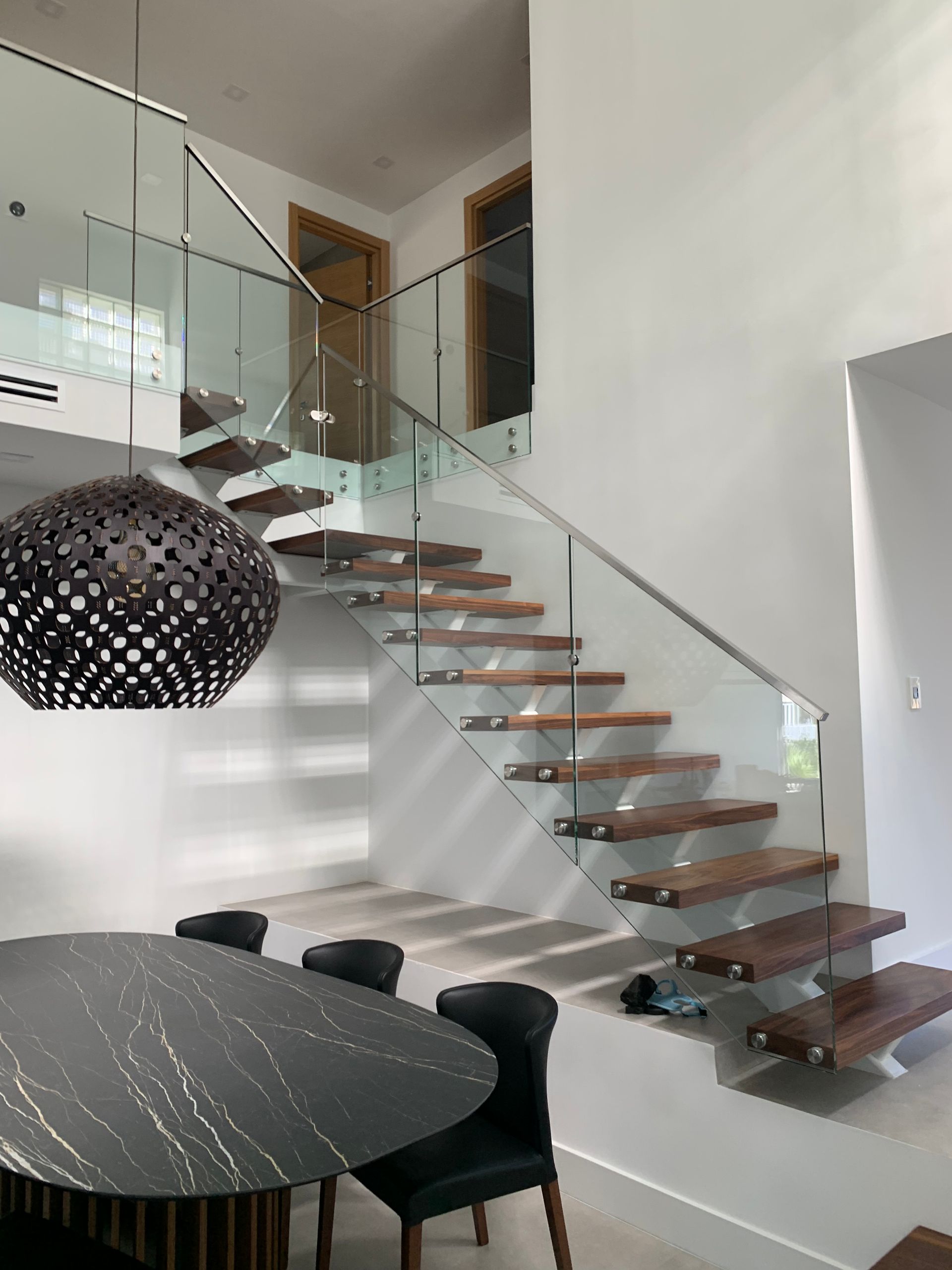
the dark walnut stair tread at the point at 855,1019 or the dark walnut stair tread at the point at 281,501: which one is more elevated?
the dark walnut stair tread at the point at 281,501

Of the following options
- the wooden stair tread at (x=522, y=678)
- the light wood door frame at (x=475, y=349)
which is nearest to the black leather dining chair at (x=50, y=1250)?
the wooden stair tread at (x=522, y=678)

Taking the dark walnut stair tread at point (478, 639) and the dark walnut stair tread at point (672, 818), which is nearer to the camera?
the dark walnut stair tread at point (672, 818)

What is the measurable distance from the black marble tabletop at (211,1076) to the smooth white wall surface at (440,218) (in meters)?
6.09

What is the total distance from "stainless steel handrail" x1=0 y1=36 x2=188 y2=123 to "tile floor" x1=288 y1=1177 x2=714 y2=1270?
4783 mm

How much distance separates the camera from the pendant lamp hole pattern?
2.22 metres

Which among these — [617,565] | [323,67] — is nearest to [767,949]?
[617,565]

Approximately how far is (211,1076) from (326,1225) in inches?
34.9

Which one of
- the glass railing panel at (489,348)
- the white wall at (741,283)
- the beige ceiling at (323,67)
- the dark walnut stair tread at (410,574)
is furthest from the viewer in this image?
the beige ceiling at (323,67)

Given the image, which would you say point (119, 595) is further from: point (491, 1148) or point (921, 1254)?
point (921, 1254)

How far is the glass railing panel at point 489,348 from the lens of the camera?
5.57 metres

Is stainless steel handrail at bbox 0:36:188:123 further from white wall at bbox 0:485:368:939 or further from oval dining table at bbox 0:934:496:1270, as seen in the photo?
oval dining table at bbox 0:934:496:1270

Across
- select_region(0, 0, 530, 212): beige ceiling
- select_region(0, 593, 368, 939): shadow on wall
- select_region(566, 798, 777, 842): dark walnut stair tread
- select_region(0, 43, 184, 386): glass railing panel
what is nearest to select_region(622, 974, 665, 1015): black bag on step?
select_region(566, 798, 777, 842): dark walnut stair tread

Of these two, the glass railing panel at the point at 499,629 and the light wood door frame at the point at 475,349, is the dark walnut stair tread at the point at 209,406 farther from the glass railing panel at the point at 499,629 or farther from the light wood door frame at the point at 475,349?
the light wood door frame at the point at 475,349

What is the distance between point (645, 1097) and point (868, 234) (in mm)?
3474
